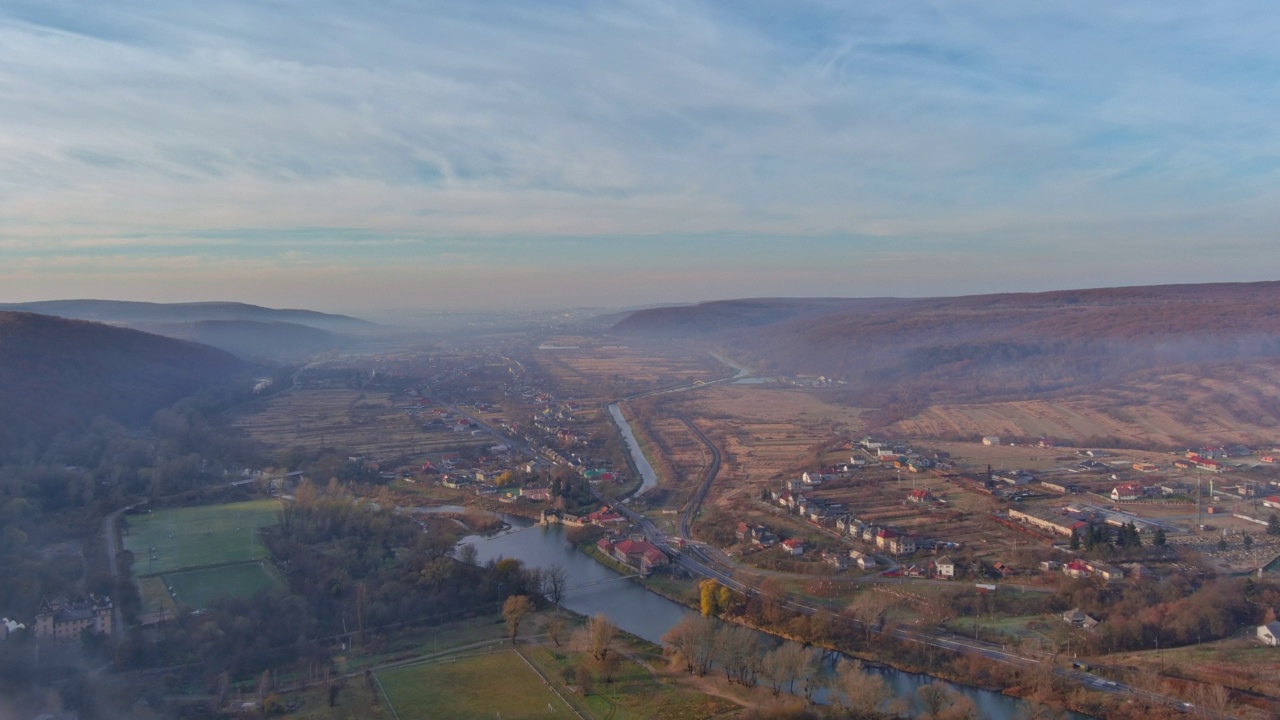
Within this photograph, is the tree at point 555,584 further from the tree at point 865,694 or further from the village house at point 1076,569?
the village house at point 1076,569

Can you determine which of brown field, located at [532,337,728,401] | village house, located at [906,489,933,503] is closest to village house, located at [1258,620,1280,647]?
village house, located at [906,489,933,503]

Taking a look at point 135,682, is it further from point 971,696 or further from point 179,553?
point 971,696

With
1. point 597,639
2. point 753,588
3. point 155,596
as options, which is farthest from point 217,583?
point 753,588

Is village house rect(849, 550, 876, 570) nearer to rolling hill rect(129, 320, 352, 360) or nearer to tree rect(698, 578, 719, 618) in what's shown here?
tree rect(698, 578, 719, 618)

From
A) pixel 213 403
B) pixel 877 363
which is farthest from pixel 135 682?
pixel 877 363

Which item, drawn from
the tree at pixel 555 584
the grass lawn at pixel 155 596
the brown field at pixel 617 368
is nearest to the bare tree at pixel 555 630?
the tree at pixel 555 584

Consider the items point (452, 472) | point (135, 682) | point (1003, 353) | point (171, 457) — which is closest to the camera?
point (135, 682)
